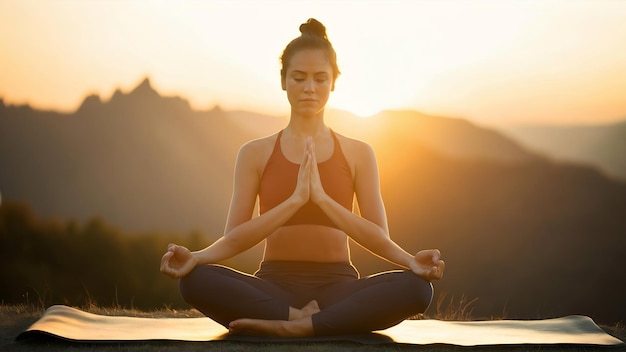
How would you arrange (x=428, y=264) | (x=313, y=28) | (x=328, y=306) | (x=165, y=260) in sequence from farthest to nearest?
(x=313, y=28), (x=328, y=306), (x=428, y=264), (x=165, y=260)

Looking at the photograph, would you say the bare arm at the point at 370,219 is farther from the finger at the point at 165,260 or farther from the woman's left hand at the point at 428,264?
the finger at the point at 165,260

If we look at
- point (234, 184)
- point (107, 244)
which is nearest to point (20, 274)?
point (107, 244)

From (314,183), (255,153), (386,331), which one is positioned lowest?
(386,331)

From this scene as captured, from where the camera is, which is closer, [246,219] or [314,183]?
[314,183]

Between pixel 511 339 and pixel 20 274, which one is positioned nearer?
pixel 511 339

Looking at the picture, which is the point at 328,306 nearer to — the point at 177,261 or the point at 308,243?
the point at 308,243

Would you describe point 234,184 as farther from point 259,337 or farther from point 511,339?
point 511,339

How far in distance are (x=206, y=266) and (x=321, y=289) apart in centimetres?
70

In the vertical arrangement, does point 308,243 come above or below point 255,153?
below

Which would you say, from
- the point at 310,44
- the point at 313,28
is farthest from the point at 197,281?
the point at 313,28

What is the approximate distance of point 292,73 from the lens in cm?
481

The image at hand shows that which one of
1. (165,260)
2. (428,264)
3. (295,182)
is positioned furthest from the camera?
(295,182)

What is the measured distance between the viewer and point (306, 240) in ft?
15.7

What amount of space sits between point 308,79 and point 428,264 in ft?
4.28
